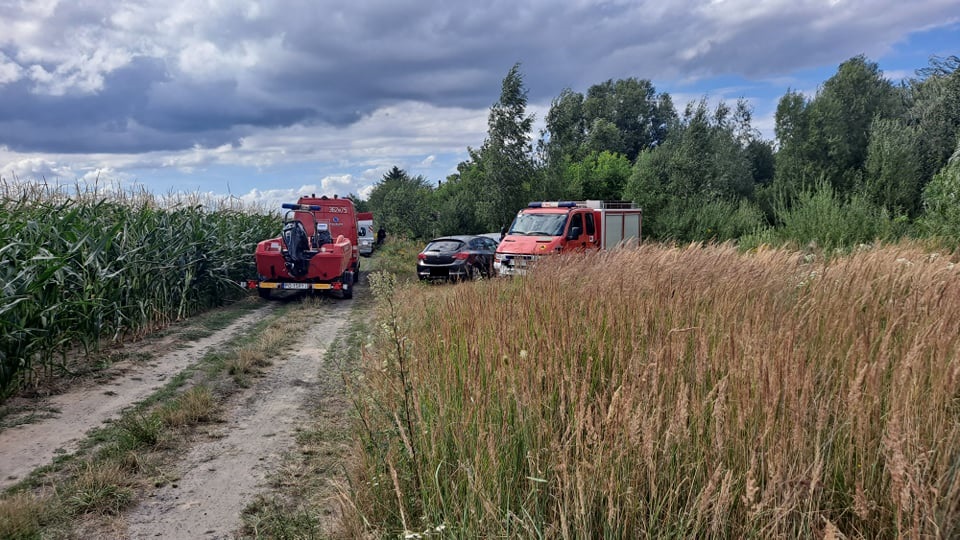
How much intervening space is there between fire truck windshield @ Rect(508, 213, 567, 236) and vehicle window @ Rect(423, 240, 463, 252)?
1747 millimetres

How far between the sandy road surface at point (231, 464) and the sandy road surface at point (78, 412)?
1.14 metres

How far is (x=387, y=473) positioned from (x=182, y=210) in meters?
12.7

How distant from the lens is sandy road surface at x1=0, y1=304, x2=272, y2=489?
4.73 meters

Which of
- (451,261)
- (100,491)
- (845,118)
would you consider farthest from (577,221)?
(845,118)

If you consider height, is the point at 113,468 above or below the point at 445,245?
below

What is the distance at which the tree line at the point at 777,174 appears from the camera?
13516 millimetres

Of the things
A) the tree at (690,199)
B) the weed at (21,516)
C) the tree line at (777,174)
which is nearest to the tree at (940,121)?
the tree line at (777,174)

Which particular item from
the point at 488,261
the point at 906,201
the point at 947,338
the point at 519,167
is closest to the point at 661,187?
the point at 519,167

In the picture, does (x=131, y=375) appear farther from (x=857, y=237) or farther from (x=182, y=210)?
(x=857, y=237)

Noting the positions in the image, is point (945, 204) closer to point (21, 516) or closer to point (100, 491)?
point (100, 491)

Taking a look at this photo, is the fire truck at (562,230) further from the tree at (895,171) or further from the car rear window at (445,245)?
the tree at (895,171)

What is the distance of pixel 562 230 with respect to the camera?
15.6 metres

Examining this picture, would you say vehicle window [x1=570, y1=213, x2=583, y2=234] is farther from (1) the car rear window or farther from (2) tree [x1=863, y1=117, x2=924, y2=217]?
(2) tree [x1=863, y1=117, x2=924, y2=217]

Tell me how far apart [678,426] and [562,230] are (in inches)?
529
